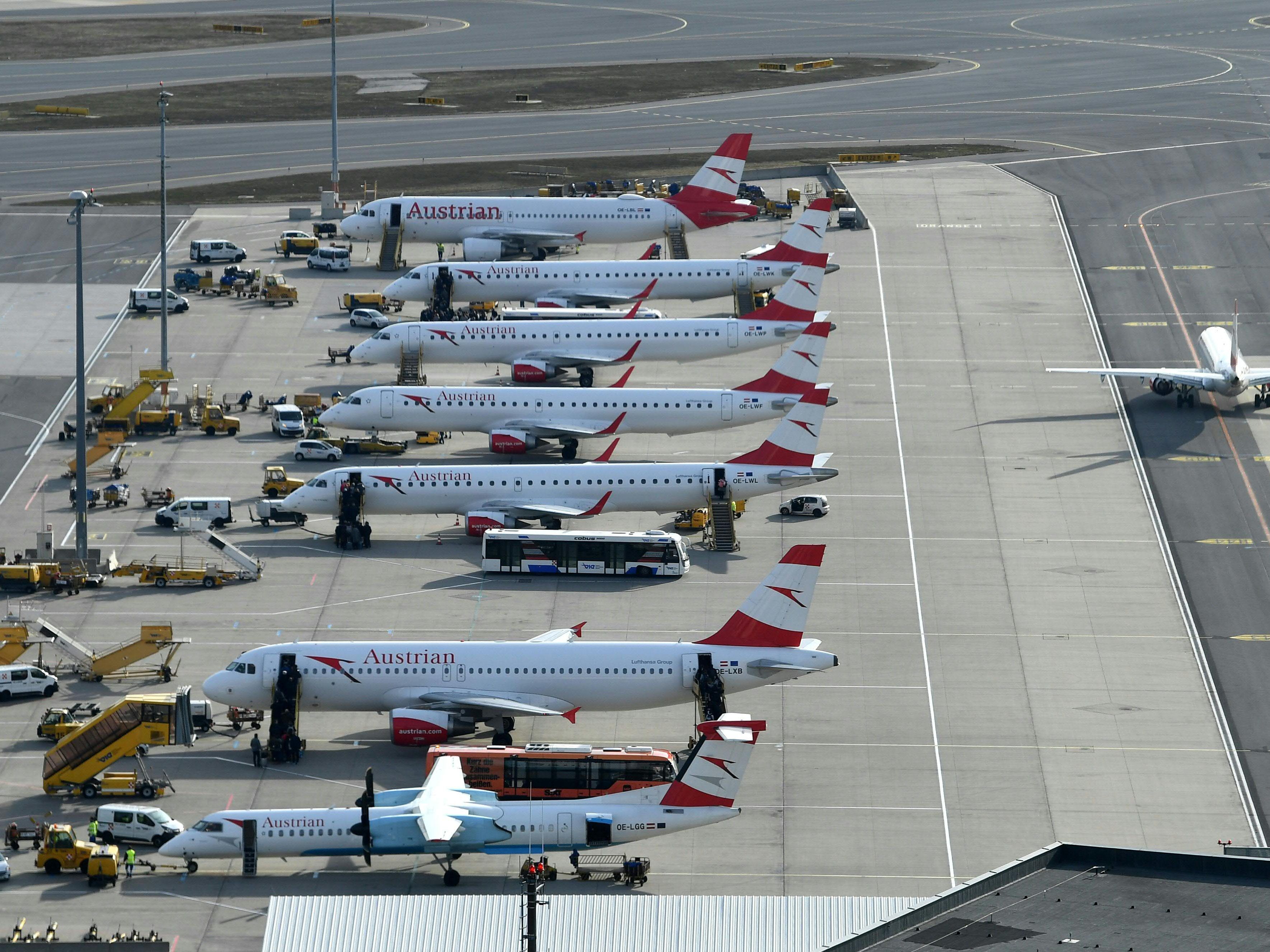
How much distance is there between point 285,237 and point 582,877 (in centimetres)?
9561

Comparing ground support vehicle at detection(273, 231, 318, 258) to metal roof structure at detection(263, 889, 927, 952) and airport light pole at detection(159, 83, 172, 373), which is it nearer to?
airport light pole at detection(159, 83, 172, 373)

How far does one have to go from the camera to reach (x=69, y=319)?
151 metres

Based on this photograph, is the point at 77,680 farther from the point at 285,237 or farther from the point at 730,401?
the point at 285,237

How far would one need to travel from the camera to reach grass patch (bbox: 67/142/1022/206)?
179 metres

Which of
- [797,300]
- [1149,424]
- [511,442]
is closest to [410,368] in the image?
[511,442]

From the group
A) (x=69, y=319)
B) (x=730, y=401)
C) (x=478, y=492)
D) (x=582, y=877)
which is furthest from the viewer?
(x=69, y=319)

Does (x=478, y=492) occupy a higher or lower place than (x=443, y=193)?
lower

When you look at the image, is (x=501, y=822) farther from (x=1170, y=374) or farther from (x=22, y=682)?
(x=1170, y=374)

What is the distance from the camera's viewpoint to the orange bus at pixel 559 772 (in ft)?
277

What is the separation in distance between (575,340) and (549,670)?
49.2 m

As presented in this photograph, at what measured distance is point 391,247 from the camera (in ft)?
534

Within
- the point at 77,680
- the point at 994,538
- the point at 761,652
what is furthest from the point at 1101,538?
the point at 77,680

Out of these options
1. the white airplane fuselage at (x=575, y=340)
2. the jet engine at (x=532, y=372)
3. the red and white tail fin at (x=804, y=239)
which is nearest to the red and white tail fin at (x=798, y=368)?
the white airplane fuselage at (x=575, y=340)

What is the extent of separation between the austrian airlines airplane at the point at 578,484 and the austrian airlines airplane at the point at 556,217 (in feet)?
149
